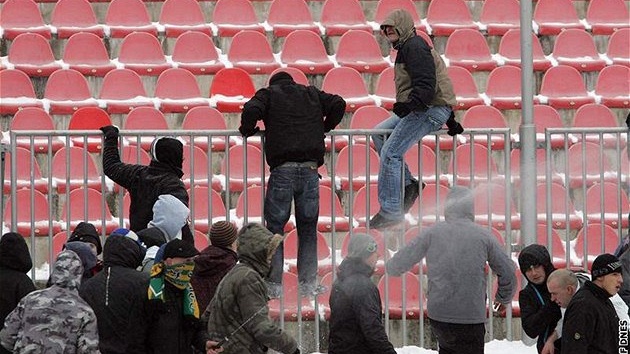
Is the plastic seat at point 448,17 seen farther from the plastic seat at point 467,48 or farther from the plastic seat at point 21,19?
the plastic seat at point 21,19

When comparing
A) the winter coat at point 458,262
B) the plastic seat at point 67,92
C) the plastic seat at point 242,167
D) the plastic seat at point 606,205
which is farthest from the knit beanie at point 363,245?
the plastic seat at point 67,92

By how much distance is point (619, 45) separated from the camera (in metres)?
14.4

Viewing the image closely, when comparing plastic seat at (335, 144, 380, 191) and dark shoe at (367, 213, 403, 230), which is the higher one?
plastic seat at (335, 144, 380, 191)

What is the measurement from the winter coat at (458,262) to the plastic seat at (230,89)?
4.13 m

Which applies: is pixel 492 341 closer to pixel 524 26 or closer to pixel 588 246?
pixel 588 246

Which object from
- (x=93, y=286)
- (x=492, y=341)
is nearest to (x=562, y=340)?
(x=492, y=341)

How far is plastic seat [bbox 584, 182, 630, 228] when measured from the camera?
1086 cm

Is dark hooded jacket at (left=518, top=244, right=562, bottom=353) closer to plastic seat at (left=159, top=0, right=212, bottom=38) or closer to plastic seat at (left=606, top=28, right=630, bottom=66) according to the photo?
plastic seat at (left=606, top=28, right=630, bottom=66)

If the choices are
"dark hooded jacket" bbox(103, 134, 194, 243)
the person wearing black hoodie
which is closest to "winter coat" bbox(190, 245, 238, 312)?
"dark hooded jacket" bbox(103, 134, 194, 243)

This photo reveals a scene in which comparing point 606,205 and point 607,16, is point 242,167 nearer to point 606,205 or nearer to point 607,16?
point 606,205

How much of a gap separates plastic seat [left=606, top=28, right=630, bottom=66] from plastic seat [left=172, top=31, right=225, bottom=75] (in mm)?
3654

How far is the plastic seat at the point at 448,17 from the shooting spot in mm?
14406

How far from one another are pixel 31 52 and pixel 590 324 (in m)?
7.22

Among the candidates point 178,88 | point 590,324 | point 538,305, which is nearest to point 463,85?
point 178,88
